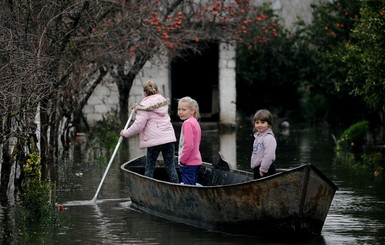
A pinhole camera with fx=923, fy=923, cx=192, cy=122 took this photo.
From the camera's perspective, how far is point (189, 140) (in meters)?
11.7

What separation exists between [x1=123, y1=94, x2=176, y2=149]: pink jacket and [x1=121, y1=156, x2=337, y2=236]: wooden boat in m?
1.28

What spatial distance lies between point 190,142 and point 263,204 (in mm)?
2036

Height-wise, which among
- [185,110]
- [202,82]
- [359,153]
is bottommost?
[359,153]

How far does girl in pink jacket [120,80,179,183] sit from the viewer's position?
12375mm

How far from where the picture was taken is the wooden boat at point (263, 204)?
976 centimetres

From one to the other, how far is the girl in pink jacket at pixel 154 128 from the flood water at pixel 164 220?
892 millimetres

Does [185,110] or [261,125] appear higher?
[185,110]

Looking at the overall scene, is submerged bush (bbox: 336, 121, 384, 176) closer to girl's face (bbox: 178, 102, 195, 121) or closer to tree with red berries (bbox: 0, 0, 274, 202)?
tree with red berries (bbox: 0, 0, 274, 202)

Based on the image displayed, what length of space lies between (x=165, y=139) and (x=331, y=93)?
18.6m

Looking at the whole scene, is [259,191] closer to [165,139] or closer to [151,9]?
[165,139]

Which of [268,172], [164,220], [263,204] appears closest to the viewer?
[263,204]

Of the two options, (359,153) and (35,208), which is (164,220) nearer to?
(35,208)

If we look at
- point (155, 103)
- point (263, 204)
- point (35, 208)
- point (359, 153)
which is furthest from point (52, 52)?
point (359, 153)

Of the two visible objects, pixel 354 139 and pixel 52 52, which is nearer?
pixel 52 52
